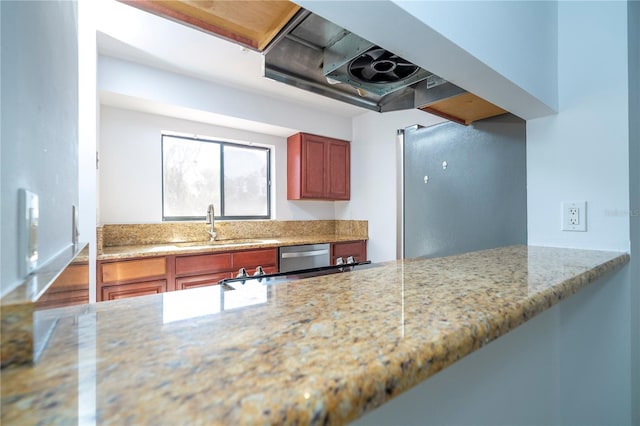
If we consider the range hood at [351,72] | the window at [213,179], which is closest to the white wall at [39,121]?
the range hood at [351,72]

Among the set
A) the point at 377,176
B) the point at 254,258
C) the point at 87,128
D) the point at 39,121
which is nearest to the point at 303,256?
the point at 254,258

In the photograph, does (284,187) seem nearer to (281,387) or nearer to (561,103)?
(561,103)

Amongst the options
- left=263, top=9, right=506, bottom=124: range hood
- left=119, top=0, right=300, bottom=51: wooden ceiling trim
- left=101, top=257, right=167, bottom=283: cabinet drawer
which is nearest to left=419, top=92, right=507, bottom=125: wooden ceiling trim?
left=263, top=9, right=506, bottom=124: range hood

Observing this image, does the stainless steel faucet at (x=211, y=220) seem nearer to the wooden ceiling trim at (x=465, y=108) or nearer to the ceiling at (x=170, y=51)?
the ceiling at (x=170, y=51)

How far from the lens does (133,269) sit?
7.22 ft

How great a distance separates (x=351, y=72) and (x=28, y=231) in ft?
3.66

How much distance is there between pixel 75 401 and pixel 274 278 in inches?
38.5

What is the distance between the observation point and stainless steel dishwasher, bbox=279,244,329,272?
9.69 feet

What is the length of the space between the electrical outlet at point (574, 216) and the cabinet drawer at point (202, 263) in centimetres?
237

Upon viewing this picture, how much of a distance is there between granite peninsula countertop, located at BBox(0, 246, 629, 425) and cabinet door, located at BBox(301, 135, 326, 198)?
287 cm

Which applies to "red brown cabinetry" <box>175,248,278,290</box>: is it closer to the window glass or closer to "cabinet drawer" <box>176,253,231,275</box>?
"cabinet drawer" <box>176,253,231,275</box>

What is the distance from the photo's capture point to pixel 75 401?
0.86 feet

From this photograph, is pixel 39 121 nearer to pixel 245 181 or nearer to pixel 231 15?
pixel 231 15

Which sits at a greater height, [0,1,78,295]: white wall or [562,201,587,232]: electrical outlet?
[0,1,78,295]: white wall
